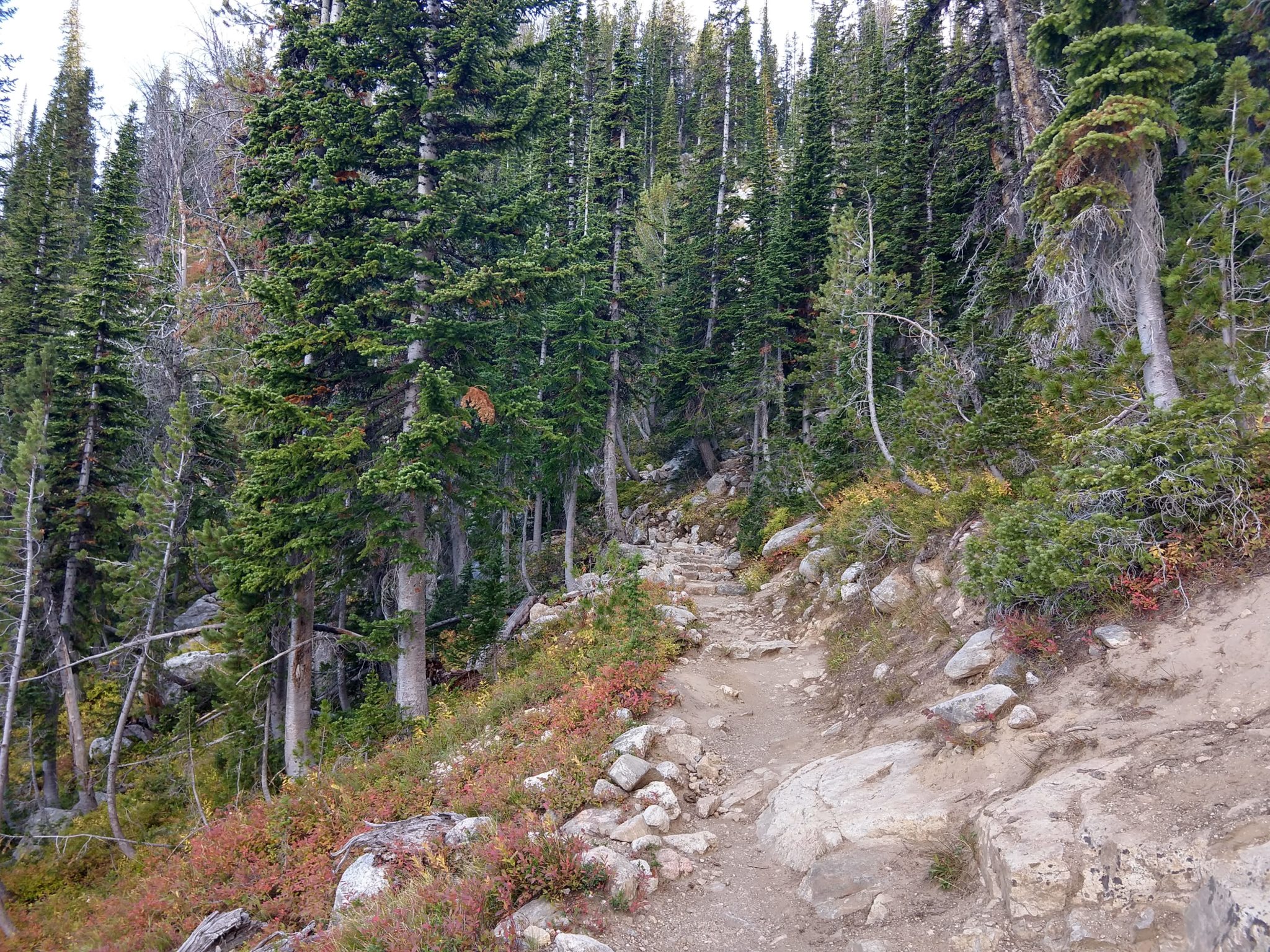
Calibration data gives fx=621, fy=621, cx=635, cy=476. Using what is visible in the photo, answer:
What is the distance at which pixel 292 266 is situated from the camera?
12.4 metres

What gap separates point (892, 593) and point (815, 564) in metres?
3.61

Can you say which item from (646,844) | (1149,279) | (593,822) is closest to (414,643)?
(593,822)

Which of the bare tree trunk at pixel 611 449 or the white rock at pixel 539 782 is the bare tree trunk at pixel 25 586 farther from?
the bare tree trunk at pixel 611 449

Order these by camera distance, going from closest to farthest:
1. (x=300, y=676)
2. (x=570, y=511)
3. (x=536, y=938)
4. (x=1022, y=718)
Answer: (x=536, y=938), (x=1022, y=718), (x=300, y=676), (x=570, y=511)

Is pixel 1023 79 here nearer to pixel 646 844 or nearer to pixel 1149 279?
pixel 1149 279

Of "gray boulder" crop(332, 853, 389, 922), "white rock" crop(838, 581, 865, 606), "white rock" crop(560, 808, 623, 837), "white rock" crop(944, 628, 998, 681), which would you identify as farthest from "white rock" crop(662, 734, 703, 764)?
"white rock" crop(838, 581, 865, 606)

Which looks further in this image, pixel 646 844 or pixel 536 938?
pixel 646 844

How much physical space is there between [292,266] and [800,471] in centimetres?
1485

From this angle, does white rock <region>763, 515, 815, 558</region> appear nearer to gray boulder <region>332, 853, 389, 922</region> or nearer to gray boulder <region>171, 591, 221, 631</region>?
gray boulder <region>332, 853, 389, 922</region>

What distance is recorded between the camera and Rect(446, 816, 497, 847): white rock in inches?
250

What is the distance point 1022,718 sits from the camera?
5672 mm

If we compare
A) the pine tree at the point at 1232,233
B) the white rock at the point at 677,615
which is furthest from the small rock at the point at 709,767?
the pine tree at the point at 1232,233

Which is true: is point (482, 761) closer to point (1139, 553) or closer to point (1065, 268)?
point (1139, 553)

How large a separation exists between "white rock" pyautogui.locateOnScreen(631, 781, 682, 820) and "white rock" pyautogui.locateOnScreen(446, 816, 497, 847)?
1.57 m
